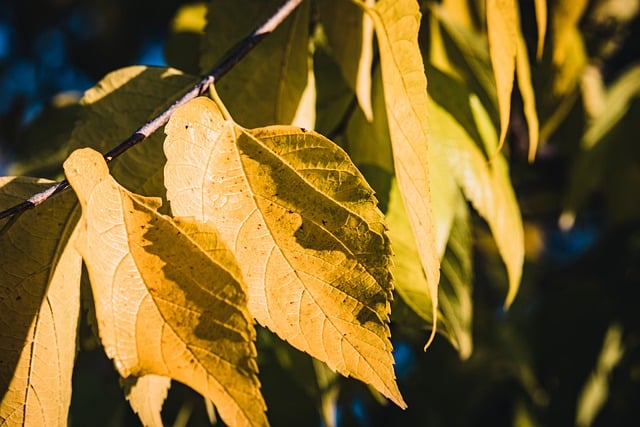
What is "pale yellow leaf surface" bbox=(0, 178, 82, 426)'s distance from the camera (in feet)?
1.45

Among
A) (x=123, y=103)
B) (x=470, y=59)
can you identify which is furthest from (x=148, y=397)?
(x=470, y=59)

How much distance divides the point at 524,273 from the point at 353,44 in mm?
704

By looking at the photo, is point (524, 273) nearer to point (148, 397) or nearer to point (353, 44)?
point (353, 44)

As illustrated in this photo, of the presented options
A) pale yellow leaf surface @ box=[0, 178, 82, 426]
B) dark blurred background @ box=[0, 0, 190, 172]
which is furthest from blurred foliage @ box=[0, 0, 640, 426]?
dark blurred background @ box=[0, 0, 190, 172]

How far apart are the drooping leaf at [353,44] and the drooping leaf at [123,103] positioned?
15 cm

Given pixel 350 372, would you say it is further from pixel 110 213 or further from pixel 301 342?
pixel 110 213

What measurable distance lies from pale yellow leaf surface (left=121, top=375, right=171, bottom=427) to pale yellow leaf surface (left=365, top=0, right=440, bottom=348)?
0.66 feet

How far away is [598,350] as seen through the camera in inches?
46.1

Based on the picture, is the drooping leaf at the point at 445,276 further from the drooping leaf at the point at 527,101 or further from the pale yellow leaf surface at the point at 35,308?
the pale yellow leaf surface at the point at 35,308

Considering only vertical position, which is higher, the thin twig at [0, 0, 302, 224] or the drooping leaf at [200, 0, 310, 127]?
the drooping leaf at [200, 0, 310, 127]

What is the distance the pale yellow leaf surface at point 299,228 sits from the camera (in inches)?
16.3

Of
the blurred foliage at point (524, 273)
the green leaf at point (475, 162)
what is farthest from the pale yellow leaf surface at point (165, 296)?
the green leaf at point (475, 162)

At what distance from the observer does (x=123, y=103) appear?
565 mm

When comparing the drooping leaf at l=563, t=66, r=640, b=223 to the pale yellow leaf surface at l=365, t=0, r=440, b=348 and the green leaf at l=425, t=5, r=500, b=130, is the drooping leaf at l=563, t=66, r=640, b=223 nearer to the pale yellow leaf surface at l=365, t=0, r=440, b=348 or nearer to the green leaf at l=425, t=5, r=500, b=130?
the green leaf at l=425, t=5, r=500, b=130
